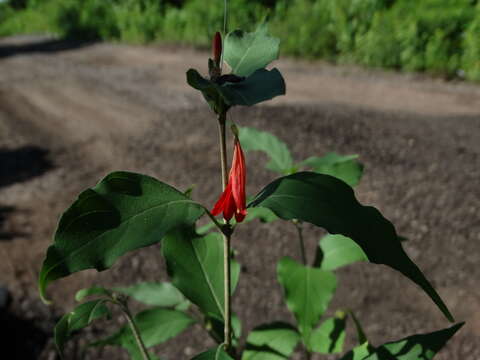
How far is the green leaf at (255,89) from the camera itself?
1.71 feet

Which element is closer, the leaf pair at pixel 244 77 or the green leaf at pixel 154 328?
the leaf pair at pixel 244 77

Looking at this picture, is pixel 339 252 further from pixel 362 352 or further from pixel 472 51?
pixel 472 51

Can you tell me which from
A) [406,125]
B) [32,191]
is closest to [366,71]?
[406,125]

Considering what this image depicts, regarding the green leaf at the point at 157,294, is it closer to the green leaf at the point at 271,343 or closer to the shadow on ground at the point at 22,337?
the green leaf at the point at 271,343

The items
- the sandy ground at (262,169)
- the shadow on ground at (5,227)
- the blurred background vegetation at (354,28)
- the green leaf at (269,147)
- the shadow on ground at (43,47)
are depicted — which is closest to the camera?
the green leaf at (269,147)

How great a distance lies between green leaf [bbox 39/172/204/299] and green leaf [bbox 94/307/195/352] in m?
0.54

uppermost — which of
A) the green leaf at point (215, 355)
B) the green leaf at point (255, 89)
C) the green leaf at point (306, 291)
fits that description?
the green leaf at point (255, 89)

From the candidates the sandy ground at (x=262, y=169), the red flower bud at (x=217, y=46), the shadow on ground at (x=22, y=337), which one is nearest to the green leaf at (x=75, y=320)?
the red flower bud at (x=217, y=46)

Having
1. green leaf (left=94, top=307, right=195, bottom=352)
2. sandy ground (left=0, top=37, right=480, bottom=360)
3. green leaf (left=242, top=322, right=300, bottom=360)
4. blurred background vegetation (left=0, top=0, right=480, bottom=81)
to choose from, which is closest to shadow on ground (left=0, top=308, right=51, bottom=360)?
sandy ground (left=0, top=37, right=480, bottom=360)

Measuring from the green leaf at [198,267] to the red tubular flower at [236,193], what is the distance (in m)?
0.30

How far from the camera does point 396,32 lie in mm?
8070

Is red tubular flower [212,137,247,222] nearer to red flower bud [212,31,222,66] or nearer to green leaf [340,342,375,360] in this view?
red flower bud [212,31,222,66]

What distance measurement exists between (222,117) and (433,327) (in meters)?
2.23

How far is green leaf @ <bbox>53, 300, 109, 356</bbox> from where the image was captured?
753 millimetres
